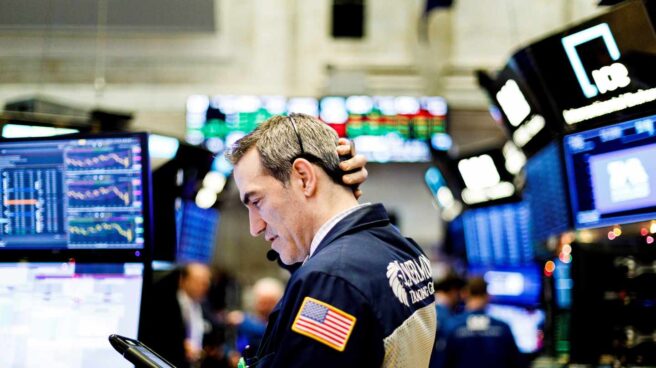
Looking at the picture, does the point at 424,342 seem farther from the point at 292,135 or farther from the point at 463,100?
the point at 463,100

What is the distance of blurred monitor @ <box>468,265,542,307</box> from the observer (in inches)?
272

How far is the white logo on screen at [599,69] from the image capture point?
3.15m

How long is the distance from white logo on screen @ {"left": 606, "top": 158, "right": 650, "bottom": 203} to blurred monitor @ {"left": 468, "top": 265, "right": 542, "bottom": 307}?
3.42 metres

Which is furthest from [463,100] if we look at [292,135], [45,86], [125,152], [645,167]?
[292,135]

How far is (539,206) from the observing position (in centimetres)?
537

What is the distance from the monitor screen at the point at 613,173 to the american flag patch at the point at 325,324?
190 cm

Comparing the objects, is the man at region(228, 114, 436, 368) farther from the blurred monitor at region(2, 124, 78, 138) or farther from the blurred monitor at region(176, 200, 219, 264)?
the blurred monitor at region(176, 200, 219, 264)

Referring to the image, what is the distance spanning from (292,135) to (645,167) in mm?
1761

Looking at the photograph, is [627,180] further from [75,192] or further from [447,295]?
[447,295]

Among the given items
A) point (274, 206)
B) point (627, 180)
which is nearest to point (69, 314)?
point (274, 206)

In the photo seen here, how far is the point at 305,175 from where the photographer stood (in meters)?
1.91

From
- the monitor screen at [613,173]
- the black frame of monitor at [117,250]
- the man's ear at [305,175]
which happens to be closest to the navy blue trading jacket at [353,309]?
the man's ear at [305,175]

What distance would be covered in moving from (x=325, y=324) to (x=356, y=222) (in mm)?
311

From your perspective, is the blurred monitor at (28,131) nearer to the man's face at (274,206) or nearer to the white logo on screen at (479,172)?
the man's face at (274,206)
